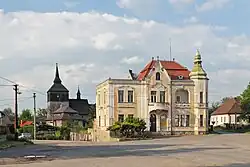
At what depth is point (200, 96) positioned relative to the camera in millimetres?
74812

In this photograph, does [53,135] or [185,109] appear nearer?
[185,109]

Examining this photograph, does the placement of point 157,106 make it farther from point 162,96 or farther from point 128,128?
point 128,128

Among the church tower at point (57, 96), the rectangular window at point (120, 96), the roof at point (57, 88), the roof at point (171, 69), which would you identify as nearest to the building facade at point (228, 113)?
the roof at point (171, 69)

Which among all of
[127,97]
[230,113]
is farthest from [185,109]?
[230,113]

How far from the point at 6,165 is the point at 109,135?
42949mm

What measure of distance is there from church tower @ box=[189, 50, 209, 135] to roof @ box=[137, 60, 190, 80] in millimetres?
2555

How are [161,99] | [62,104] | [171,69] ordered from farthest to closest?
[62,104], [171,69], [161,99]

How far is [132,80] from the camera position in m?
73.1

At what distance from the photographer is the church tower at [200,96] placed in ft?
244

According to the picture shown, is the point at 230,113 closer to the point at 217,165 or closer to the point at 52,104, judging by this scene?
the point at 52,104

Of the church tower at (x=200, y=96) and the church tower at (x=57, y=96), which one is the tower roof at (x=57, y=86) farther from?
the church tower at (x=200, y=96)

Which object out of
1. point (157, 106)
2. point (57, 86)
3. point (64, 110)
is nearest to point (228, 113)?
point (157, 106)

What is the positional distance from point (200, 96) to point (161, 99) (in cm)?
631

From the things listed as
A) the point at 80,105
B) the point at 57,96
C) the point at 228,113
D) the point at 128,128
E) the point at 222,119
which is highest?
the point at 57,96
